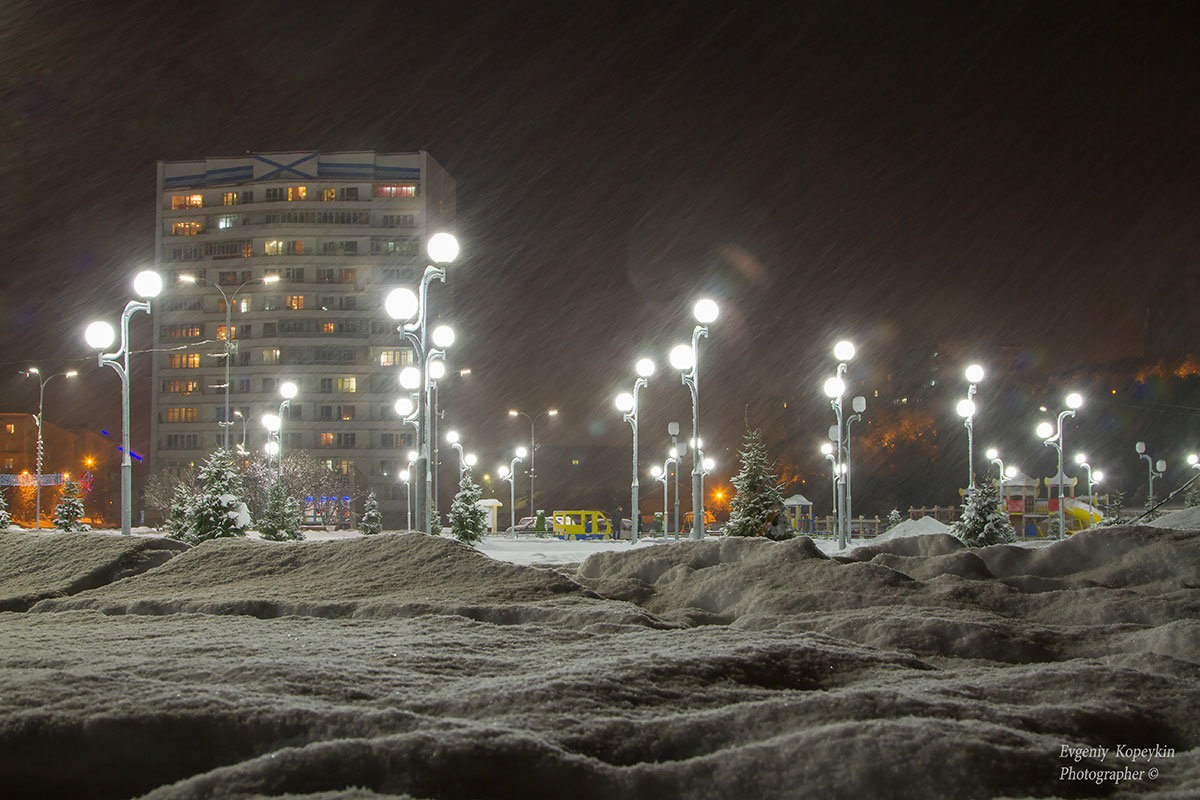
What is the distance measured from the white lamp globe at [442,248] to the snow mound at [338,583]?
191 inches

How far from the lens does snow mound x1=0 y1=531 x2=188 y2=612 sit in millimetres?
11273

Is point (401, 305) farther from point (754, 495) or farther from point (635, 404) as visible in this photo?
point (635, 404)

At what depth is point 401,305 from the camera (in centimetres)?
1552

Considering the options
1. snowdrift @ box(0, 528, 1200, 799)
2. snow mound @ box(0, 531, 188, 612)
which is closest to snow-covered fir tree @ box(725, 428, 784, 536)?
snowdrift @ box(0, 528, 1200, 799)

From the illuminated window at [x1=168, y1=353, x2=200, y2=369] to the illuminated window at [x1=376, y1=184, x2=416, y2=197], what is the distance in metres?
24.0

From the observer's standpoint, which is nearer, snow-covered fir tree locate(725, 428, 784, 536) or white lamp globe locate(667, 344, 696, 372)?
snow-covered fir tree locate(725, 428, 784, 536)

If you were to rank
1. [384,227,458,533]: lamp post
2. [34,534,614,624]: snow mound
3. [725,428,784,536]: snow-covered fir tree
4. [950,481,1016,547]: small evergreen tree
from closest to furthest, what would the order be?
1. [34,534,614,624]: snow mound
2. [384,227,458,533]: lamp post
3. [725,428,784,536]: snow-covered fir tree
4. [950,481,1016,547]: small evergreen tree

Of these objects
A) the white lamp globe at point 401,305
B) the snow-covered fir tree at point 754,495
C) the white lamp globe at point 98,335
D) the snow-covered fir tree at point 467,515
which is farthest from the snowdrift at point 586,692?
the snow-covered fir tree at point 467,515

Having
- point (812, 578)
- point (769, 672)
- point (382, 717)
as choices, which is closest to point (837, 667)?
point (769, 672)

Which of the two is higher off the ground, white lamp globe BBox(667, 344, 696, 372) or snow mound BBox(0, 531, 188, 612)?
white lamp globe BBox(667, 344, 696, 372)

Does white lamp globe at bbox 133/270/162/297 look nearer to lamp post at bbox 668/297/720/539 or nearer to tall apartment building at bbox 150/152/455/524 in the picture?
lamp post at bbox 668/297/720/539

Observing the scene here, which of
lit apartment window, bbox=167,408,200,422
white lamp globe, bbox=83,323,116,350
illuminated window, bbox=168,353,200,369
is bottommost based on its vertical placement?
white lamp globe, bbox=83,323,116,350

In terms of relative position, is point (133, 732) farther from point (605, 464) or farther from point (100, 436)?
point (605, 464)

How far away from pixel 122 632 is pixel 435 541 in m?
4.75
